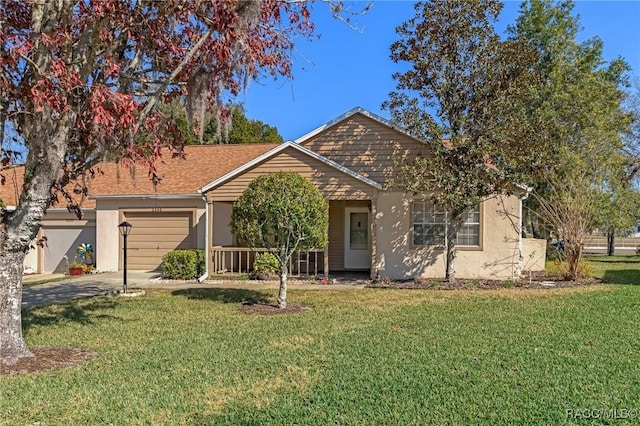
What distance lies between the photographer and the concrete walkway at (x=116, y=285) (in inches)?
483

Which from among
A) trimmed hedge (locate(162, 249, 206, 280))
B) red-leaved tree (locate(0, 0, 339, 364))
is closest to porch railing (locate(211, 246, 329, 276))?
trimmed hedge (locate(162, 249, 206, 280))

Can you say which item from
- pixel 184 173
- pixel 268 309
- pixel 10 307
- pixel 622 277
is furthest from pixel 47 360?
pixel 622 277

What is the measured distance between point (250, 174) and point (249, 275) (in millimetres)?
2992

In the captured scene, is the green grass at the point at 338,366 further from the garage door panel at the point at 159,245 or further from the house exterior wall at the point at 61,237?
the house exterior wall at the point at 61,237

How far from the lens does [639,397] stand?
15.4 feet

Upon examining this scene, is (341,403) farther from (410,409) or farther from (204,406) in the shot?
(204,406)

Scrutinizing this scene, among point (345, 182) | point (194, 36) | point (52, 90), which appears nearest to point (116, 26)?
point (194, 36)

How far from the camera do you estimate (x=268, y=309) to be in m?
9.88

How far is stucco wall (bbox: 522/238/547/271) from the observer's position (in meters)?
15.5

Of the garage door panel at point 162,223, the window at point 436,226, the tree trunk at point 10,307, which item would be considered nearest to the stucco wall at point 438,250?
the window at point 436,226

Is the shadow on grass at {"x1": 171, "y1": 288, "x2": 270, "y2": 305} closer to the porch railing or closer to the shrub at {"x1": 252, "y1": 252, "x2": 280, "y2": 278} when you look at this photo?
the shrub at {"x1": 252, "y1": 252, "x2": 280, "y2": 278}

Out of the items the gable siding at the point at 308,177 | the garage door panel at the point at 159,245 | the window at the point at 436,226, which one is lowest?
the garage door panel at the point at 159,245

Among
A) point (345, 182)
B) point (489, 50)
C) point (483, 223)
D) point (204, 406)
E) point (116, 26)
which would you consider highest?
point (489, 50)

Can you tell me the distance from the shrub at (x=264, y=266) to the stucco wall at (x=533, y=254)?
752 cm
